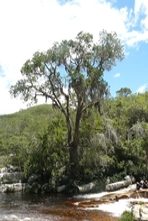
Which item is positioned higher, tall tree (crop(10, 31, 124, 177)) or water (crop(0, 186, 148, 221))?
tall tree (crop(10, 31, 124, 177))

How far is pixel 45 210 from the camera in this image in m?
17.1

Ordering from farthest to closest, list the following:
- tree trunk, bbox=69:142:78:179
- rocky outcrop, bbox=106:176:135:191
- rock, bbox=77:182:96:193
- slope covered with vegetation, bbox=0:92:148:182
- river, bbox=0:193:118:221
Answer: slope covered with vegetation, bbox=0:92:148:182, tree trunk, bbox=69:142:78:179, rock, bbox=77:182:96:193, rocky outcrop, bbox=106:176:135:191, river, bbox=0:193:118:221

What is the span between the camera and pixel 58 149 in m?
26.2

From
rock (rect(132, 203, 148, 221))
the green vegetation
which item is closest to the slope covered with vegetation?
the green vegetation

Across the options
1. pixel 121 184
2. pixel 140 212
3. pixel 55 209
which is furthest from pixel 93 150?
pixel 140 212

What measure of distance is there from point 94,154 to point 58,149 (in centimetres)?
360

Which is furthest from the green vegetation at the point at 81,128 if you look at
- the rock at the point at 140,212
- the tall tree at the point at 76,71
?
the rock at the point at 140,212

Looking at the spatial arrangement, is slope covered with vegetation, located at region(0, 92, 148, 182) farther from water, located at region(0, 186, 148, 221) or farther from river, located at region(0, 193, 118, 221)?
river, located at region(0, 193, 118, 221)

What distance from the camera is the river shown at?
14940 millimetres

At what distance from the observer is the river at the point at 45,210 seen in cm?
1494

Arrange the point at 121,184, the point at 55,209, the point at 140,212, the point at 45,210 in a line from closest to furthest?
the point at 140,212 → the point at 45,210 → the point at 55,209 → the point at 121,184

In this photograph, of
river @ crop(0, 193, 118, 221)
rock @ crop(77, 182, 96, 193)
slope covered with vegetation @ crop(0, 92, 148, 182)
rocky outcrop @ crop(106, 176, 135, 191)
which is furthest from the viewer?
slope covered with vegetation @ crop(0, 92, 148, 182)

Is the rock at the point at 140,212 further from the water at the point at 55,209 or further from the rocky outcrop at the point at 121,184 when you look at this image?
the rocky outcrop at the point at 121,184

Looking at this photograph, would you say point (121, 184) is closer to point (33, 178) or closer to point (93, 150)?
point (93, 150)
